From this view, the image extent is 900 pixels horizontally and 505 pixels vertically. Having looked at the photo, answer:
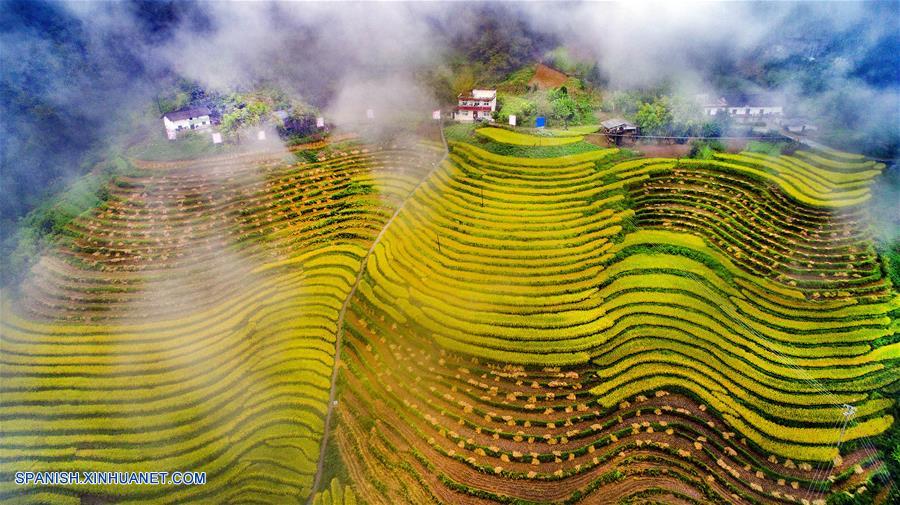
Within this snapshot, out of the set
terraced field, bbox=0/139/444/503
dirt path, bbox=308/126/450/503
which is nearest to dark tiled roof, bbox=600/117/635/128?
dirt path, bbox=308/126/450/503

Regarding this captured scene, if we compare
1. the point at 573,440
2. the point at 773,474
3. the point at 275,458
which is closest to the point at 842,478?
the point at 773,474

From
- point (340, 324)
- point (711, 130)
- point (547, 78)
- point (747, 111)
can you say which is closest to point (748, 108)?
point (747, 111)

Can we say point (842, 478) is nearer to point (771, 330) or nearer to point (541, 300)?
point (771, 330)

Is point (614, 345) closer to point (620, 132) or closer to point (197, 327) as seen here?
point (620, 132)

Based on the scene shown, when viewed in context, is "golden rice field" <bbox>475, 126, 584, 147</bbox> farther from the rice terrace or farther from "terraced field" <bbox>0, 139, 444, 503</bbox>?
"terraced field" <bbox>0, 139, 444, 503</bbox>

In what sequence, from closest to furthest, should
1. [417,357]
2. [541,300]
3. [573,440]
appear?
1. [573,440]
2. [417,357]
3. [541,300]

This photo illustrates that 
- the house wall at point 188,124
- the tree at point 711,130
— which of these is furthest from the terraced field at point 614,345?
the house wall at point 188,124
